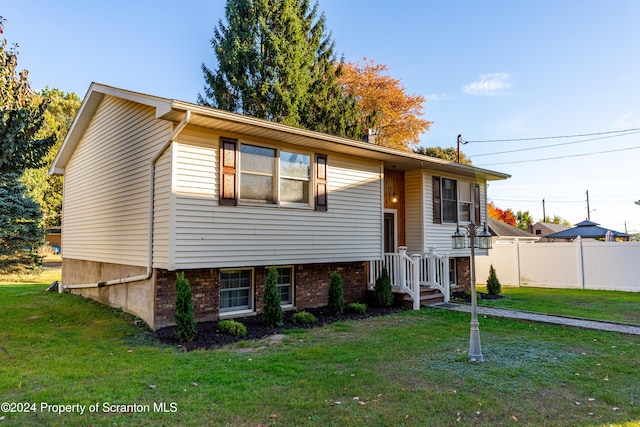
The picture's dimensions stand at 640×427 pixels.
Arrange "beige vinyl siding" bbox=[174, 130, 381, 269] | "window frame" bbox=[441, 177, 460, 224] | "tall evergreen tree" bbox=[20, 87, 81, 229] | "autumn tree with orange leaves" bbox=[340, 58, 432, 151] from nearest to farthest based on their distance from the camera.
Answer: "beige vinyl siding" bbox=[174, 130, 381, 269]
"window frame" bbox=[441, 177, 460, 224]
"autumn tree with orange leaves" bbox=[340, 58, 432, 151]
"tall evergreen tree" bbox=[20, 87, 81, 229]

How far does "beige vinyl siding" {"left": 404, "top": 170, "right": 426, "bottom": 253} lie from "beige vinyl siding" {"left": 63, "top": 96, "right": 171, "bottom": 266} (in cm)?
737

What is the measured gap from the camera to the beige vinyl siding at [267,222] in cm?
694

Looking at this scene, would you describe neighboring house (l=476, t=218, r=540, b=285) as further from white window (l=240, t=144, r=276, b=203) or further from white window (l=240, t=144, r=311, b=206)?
white window (l=240, t=144, r=276, b=203)

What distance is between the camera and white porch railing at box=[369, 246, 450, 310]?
984 cm

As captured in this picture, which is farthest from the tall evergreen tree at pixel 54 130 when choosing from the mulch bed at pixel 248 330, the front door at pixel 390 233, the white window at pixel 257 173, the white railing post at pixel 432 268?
the white railing post at pixel 432 268

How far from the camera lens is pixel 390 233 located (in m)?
11.7

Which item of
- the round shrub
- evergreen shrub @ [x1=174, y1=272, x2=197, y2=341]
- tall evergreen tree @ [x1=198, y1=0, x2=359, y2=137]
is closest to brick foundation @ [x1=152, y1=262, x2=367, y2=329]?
the round shrub

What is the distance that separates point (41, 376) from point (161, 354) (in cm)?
145

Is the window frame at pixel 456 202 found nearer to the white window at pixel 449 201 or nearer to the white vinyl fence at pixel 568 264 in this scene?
the white window at pixel 449 201

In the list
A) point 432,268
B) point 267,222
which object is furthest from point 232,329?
point 432,268

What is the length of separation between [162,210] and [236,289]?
7.85 ft

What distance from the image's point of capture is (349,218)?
31.5ft

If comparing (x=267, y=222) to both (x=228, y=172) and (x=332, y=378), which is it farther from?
(x=332, y=378)

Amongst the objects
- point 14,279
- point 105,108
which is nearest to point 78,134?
point 105,108
